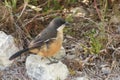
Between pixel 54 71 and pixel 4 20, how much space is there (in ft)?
2.97

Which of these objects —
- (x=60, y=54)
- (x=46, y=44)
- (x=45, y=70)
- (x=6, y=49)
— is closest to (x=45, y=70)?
(x=45, y=70)

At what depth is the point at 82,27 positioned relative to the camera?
200 inches

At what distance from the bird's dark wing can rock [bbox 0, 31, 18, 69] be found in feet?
1.03

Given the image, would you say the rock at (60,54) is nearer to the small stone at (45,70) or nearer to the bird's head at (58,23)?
the small stone at (45,70)

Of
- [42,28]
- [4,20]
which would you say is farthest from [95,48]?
[4,20]

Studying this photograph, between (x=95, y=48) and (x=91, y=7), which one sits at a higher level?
(x=91, y=7)

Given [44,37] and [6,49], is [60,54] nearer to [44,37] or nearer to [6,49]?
[44,37]

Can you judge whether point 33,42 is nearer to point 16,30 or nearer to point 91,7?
point 16,30

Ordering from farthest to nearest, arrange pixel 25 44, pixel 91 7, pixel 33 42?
pixel 91 7
pixel 25 44
pixel 33 42

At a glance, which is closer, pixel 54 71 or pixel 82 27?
pixel 54 71

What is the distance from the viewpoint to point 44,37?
4473mm

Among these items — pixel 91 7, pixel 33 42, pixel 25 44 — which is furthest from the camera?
pixel 91 7

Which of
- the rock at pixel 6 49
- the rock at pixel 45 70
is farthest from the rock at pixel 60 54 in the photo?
the rock at pixel 6 49

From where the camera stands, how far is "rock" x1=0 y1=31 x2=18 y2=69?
461 cm
